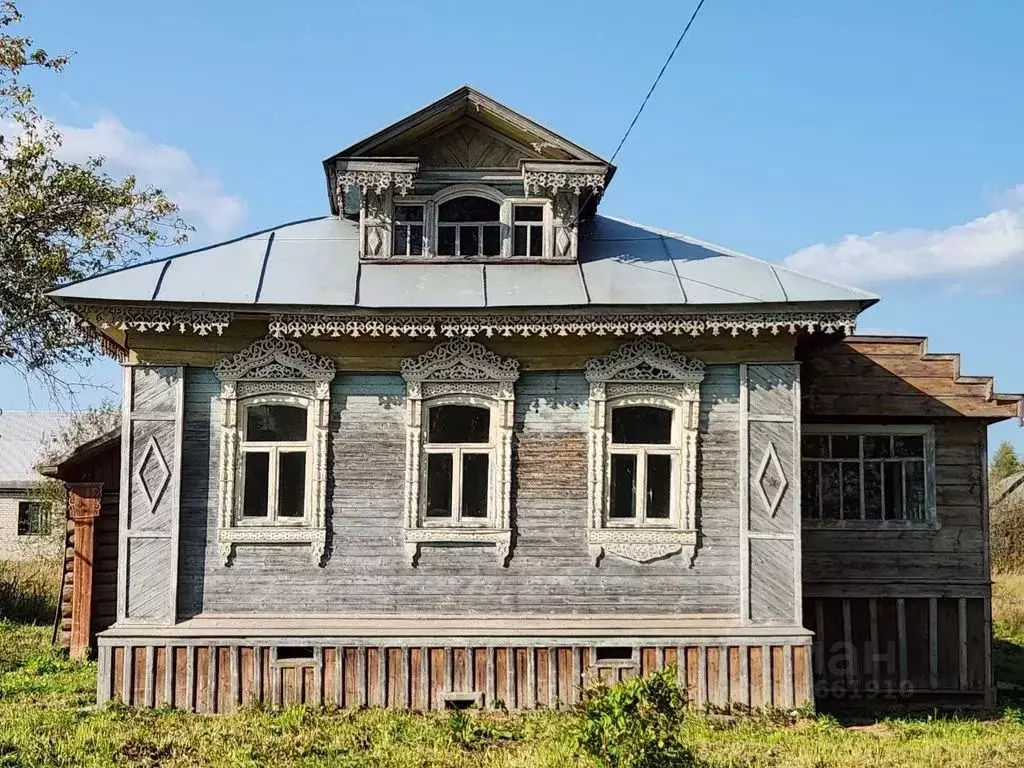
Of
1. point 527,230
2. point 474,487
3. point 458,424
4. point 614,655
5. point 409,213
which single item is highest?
point 409,213

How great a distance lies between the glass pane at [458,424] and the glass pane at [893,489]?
527cm

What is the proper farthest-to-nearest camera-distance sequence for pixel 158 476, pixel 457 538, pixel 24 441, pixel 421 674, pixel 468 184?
pixel 24 441 → pixel 468 184 → pixel 457 538 → pixel 158 476 → pixel 421 674

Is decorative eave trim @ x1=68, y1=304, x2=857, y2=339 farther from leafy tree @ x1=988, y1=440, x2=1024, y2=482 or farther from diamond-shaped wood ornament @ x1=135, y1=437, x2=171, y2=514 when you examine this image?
leafy tree @ x1=988, y1=440, x2=1024, y2=482

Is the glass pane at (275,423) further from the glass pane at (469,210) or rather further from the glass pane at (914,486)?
the glass pane at (914,486)

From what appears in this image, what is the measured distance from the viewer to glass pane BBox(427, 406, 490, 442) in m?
10.3

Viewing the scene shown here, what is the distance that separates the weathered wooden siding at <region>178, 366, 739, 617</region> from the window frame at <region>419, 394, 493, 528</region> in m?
0.24

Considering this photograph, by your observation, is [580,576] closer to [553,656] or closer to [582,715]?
[553,656]

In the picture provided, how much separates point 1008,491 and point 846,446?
16.5 metres

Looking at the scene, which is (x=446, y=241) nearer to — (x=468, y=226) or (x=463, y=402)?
(x=468, y=226)

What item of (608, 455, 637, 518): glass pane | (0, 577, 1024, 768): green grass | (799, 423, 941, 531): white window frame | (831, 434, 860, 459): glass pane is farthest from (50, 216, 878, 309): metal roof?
(0, 577, 1024, 768): green grass

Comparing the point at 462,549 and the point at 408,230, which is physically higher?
the point at 408,230

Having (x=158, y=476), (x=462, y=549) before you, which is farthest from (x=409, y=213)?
(x=158, y=476)

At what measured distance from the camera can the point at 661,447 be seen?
33.7 ft

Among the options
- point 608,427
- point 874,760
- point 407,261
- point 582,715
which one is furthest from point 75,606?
point 874,760
